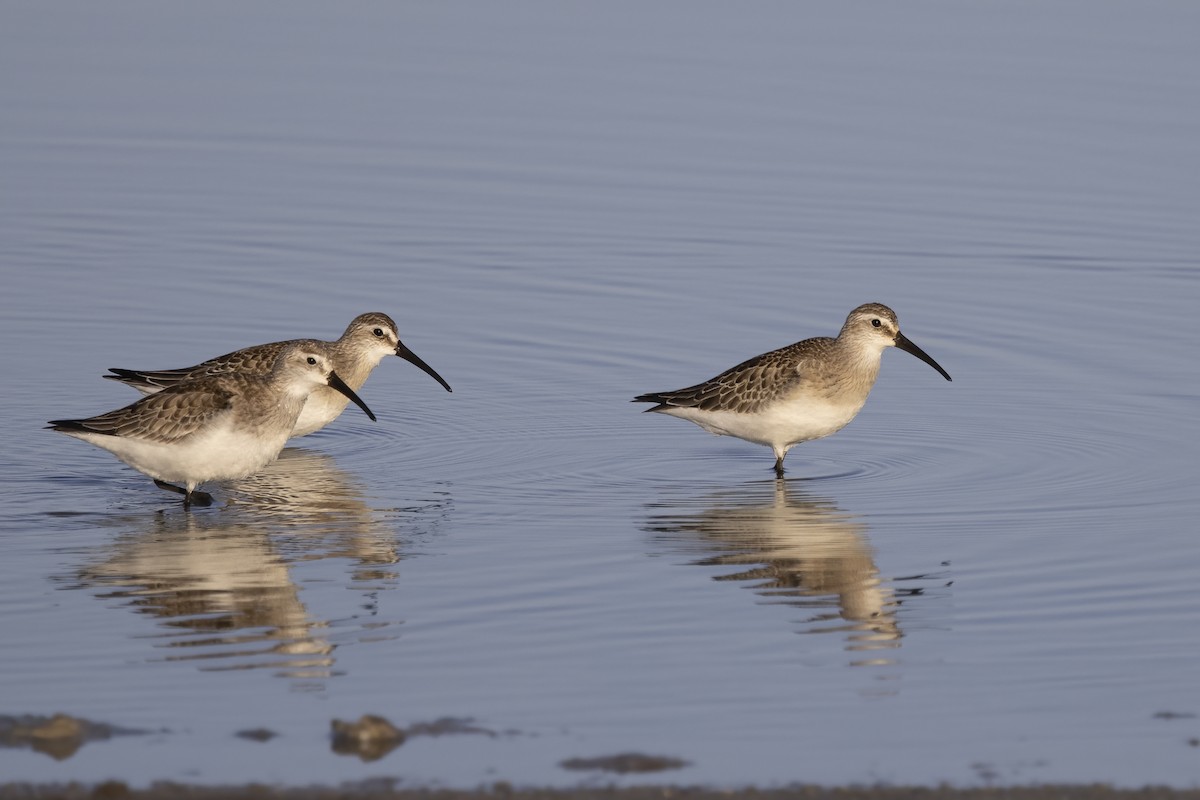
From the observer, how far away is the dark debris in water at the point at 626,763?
9109 mm

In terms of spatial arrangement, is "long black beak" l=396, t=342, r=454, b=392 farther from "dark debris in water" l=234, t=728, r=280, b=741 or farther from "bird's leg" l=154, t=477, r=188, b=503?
"dark debris in water" l=234, t=728, r=280, b=741

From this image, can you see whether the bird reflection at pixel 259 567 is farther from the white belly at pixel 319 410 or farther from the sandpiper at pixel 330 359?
the sandpiper at pixel 330 359

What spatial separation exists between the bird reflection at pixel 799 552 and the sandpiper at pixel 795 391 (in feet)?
1.73

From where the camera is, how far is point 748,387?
54.5 feet

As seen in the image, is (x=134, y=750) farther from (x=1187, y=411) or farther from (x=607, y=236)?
(x=607, y=236)

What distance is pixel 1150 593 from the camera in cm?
1262

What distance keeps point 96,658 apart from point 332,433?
7.30 m

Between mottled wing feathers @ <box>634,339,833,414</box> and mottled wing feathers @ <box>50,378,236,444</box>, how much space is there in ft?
12.9

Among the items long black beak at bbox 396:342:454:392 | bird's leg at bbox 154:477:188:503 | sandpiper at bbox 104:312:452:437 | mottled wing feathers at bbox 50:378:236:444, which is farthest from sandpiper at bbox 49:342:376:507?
long black beak at bbox 396:342:454:392

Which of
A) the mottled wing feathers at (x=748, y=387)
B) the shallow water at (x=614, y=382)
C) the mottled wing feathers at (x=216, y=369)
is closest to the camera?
the shallow water at (x=614, y=382)

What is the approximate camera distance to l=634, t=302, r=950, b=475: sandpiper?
53.9 ft

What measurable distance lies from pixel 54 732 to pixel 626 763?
2766 mm

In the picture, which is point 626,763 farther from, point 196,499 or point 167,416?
point 196,499

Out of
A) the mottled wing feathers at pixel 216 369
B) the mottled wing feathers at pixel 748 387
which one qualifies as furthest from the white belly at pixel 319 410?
the mottled wing feathers at pixel 748 387
